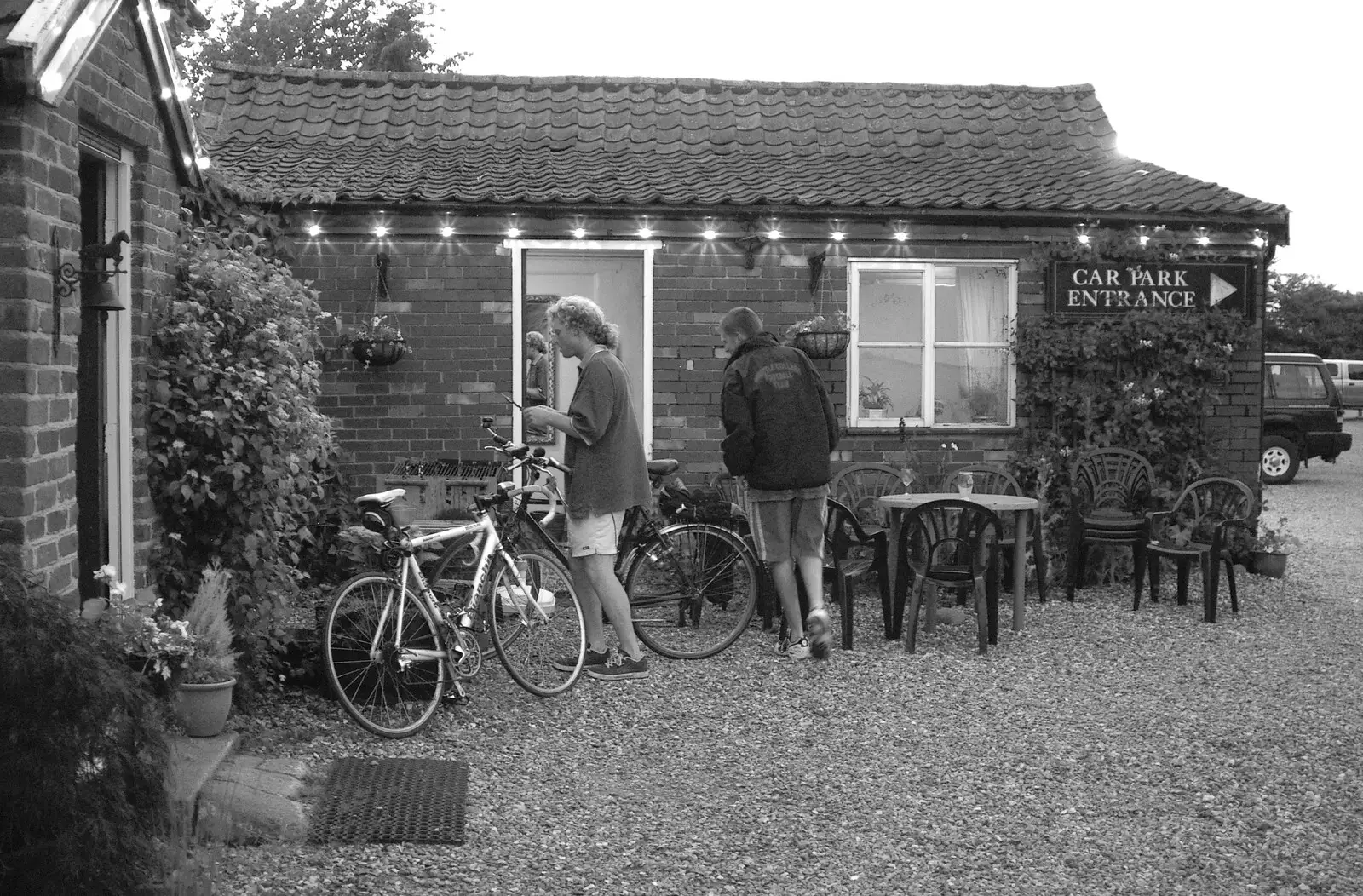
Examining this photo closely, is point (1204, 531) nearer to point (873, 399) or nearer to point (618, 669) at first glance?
point (873, 399)

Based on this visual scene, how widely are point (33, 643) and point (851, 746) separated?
3439 mm

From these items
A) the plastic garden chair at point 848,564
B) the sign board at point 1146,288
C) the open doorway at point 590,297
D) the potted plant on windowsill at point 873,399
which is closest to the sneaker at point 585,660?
the plastic garden chair at point 848,564

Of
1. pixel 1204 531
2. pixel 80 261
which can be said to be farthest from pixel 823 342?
pixel 80 261

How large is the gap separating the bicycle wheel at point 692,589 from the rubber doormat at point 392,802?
6.81 feet

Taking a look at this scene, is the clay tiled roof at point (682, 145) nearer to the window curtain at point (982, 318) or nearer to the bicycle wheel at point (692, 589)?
the window curtain at point (982, 318)

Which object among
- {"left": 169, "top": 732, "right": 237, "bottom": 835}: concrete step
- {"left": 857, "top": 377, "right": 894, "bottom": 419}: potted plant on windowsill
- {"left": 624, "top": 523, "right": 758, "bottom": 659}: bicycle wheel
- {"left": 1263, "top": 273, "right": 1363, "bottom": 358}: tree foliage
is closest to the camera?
{"left": 169, "top": 732, "right": 237, "bottom": 835}: concrete step

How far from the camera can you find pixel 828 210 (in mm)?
10172

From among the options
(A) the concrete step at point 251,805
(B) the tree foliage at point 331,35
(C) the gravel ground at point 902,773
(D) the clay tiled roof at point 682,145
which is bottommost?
(C) the gravel ground at point 902,773

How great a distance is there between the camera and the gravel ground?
167 inches

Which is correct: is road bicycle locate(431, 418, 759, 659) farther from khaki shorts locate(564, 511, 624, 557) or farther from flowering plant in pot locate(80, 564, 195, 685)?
flowering plant in pot locate(80, 564, 195, 685)

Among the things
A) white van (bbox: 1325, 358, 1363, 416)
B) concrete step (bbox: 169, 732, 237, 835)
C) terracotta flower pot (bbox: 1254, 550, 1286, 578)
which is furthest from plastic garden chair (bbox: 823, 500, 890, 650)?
white van (bbox: 1325, 358, 1363, 416)

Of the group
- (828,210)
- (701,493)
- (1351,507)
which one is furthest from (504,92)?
(1351,507)

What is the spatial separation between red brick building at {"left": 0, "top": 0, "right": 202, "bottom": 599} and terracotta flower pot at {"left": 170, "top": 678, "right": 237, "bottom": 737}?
55 cm

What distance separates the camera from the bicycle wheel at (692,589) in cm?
727
